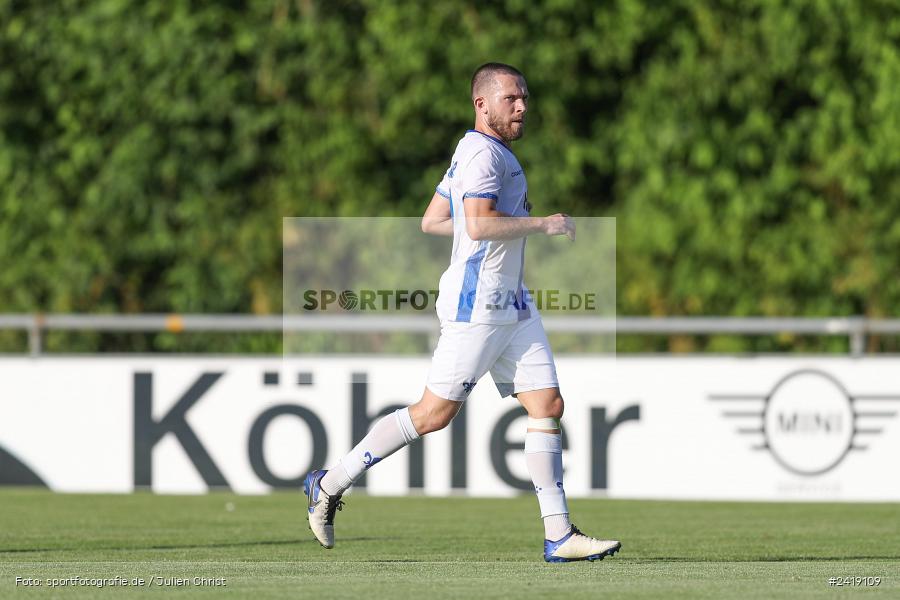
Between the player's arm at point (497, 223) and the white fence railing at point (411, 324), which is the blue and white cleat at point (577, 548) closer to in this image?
the player's arm at point (497, 223)

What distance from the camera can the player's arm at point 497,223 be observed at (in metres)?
6.62

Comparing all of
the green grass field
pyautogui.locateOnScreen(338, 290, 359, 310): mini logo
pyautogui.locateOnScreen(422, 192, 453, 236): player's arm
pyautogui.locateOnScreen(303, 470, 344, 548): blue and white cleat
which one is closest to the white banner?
the green grass field

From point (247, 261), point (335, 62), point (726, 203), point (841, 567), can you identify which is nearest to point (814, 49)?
point (726, 203)

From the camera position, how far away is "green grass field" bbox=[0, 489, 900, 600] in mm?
5883

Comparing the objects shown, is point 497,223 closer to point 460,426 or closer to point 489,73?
point 489,73

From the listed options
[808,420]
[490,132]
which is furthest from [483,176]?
[808,420]

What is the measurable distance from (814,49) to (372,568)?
10.0 metres

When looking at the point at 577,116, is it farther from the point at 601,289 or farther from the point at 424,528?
the point at 424,528

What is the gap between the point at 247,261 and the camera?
16.4 metres

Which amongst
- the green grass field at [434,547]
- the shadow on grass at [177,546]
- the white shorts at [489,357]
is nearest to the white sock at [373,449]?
the white shorts at [489,357]

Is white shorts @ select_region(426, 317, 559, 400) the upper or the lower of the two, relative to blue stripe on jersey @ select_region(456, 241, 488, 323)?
lower

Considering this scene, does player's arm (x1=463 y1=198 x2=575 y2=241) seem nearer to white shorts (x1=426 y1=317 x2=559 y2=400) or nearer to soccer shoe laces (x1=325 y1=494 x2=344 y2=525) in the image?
white shorts (x1=426 y1=317 x2=559 y2=400)

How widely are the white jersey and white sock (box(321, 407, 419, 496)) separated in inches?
19.2

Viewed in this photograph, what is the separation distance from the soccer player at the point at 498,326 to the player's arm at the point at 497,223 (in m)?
0.05
